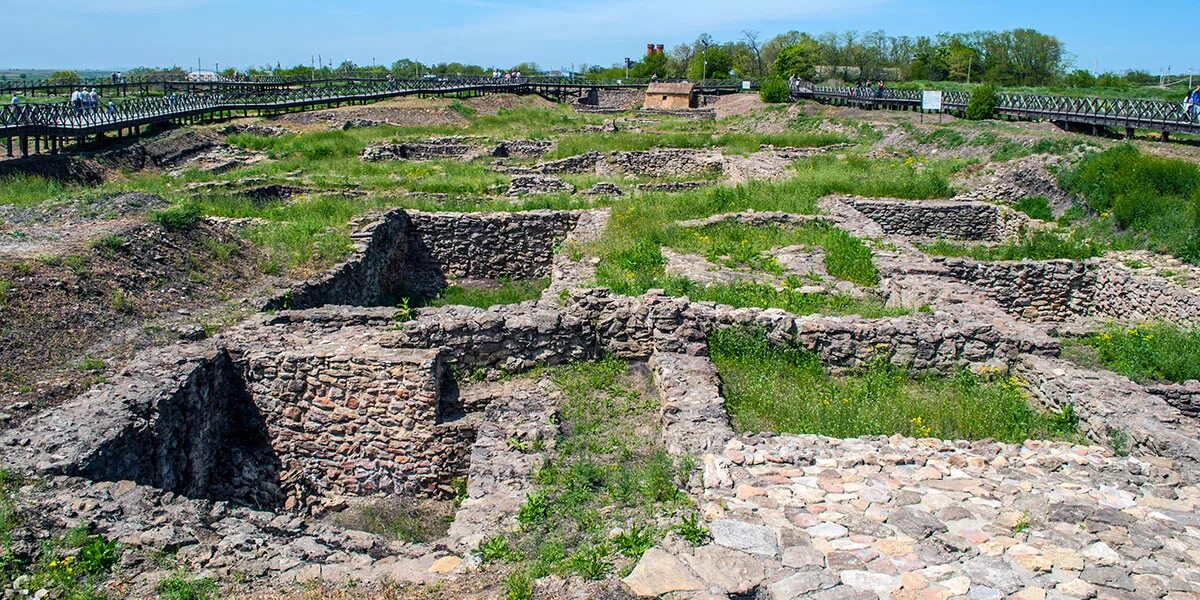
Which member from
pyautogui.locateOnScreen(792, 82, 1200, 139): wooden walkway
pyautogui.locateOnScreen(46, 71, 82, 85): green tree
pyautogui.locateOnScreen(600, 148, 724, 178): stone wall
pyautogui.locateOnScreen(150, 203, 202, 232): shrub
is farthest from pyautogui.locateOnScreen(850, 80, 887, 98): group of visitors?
pyautogui.locateOnScreen(46, 71, 82, 85): green tree

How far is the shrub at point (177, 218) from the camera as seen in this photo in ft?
40.5

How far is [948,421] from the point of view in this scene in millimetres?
7805

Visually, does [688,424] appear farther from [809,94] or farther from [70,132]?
[809,94]

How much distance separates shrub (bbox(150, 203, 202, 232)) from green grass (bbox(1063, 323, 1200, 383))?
1190 cm

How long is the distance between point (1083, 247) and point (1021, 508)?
9.68 meters

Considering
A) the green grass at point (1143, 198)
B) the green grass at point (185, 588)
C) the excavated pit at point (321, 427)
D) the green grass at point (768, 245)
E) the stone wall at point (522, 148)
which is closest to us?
the green grass at point (185, 588)

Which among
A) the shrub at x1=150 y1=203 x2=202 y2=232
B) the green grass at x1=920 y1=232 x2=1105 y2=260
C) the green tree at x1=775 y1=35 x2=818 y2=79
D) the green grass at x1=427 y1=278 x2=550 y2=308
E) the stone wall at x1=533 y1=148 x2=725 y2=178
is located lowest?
the green grass at x1=427 y1=278 x2=550 y2=308

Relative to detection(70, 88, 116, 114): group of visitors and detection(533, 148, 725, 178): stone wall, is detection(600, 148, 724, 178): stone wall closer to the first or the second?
detection(533, 148, 725, 178): stone wall

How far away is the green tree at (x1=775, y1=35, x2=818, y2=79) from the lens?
7344 centimetres

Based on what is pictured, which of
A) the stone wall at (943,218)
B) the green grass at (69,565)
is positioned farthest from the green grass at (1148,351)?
the green grass at (69,565)

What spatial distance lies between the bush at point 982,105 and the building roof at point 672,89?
29.4 metres

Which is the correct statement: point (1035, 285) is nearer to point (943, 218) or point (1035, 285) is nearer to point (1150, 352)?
point (1150, 352)

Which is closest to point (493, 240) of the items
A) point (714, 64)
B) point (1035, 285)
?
point (1035, 285)

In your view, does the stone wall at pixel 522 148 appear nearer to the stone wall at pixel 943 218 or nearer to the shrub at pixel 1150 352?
the stone wall at pixel 943 218
